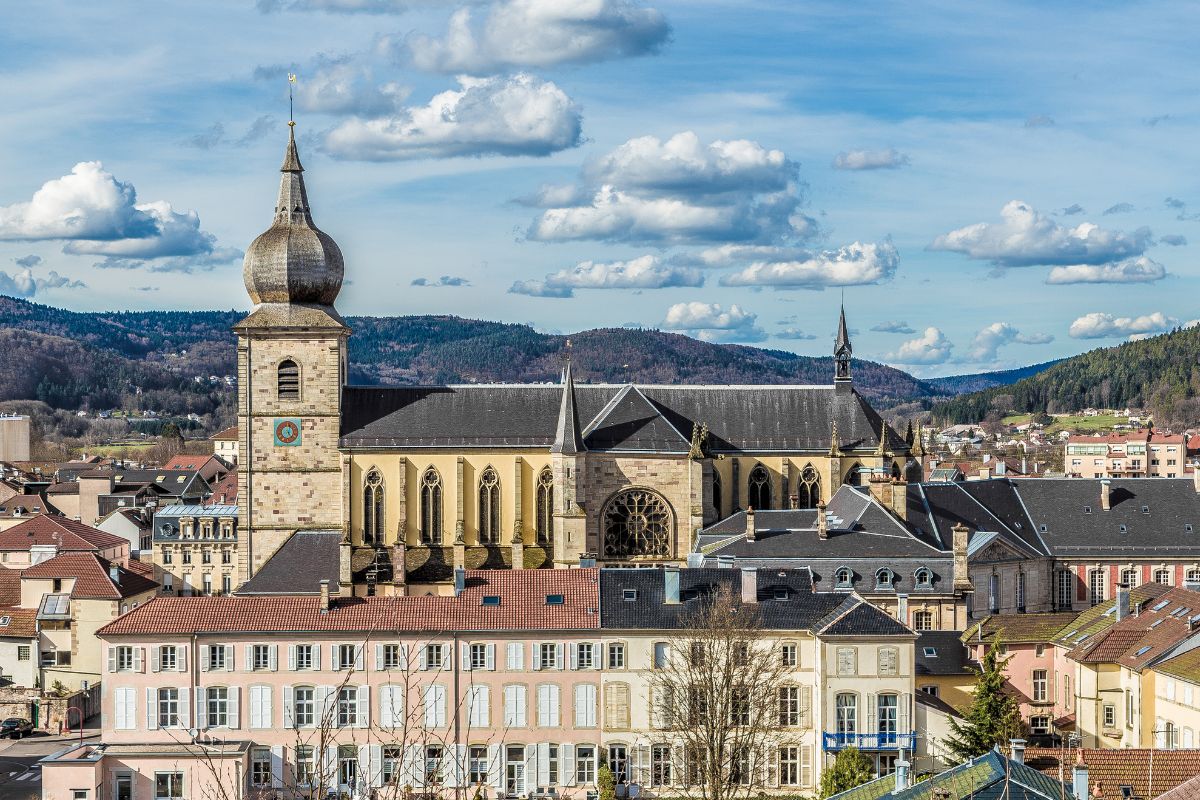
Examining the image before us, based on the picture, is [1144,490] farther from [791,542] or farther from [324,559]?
[324,559]

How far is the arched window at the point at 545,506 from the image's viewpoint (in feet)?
293

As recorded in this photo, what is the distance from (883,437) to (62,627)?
4329 cm

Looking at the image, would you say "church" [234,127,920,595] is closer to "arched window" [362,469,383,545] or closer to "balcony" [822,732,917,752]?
"arched window" [362,469,383,545]

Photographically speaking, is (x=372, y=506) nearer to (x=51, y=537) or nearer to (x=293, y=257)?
(x=293, y=257)

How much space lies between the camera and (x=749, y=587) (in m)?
67.7

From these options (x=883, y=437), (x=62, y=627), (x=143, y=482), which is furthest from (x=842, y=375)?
(x=143, y=482)

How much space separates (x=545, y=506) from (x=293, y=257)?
1837cm

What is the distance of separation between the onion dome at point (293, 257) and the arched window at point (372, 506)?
992cm

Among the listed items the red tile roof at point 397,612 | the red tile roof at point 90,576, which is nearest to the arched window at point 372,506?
the red tile roof at point 90,576

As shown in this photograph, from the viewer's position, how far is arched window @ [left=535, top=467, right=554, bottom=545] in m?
89.4

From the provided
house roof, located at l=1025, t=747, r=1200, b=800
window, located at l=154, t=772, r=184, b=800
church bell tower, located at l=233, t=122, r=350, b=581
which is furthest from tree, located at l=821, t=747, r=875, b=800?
church bell tower, located at l=233, t=122, r=350, b=581

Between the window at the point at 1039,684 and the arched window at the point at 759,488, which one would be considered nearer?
the window at the point at 1039,684

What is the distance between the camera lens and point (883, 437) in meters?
87.9

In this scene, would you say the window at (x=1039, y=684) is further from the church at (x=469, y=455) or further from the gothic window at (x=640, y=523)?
the gothic window at (x=640, y=523)
